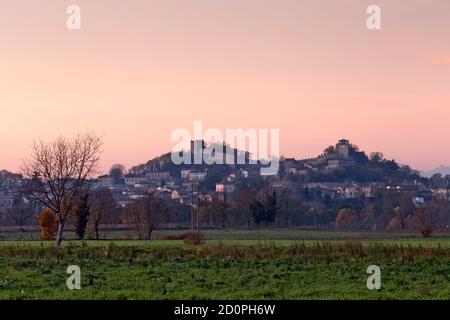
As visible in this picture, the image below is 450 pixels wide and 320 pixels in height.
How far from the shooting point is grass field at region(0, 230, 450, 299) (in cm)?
1920

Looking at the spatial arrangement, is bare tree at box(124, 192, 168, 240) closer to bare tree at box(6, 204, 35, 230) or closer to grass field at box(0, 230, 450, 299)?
A: bare tree at box(6, 204, 35, 230)

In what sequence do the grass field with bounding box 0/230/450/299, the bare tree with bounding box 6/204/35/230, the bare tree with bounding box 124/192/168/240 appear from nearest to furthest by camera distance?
the grass field with bounding box 0/230/450/299
the bare tree with bounding box 124/192/168/240
the bare tree with bounding box 6/204/35/230

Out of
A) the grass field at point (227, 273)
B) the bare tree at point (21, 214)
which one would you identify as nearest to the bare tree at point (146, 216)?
the bare tree at point (21, 214)

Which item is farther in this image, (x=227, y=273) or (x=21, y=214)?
(x=21, y=214)

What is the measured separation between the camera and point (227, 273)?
79.6 feet

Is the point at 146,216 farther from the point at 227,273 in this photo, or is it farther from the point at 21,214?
the point at 227,273

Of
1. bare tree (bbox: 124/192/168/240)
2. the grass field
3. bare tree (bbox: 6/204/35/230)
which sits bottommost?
bare tree (bbox: 6/204/35/230)

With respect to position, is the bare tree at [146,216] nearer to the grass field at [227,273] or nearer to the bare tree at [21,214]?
the bare tree at [21,214]

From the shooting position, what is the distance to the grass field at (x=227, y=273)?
756 inches

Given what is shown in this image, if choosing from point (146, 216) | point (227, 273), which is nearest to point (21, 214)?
point (146, 216)

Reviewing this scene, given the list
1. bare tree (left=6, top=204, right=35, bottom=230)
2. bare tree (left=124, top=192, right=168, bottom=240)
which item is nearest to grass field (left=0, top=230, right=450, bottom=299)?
bare tree (left=124, top=192, right=168, bottom=240)

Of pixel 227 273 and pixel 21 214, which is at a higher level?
pixel 227 273

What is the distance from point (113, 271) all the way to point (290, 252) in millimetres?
9945
